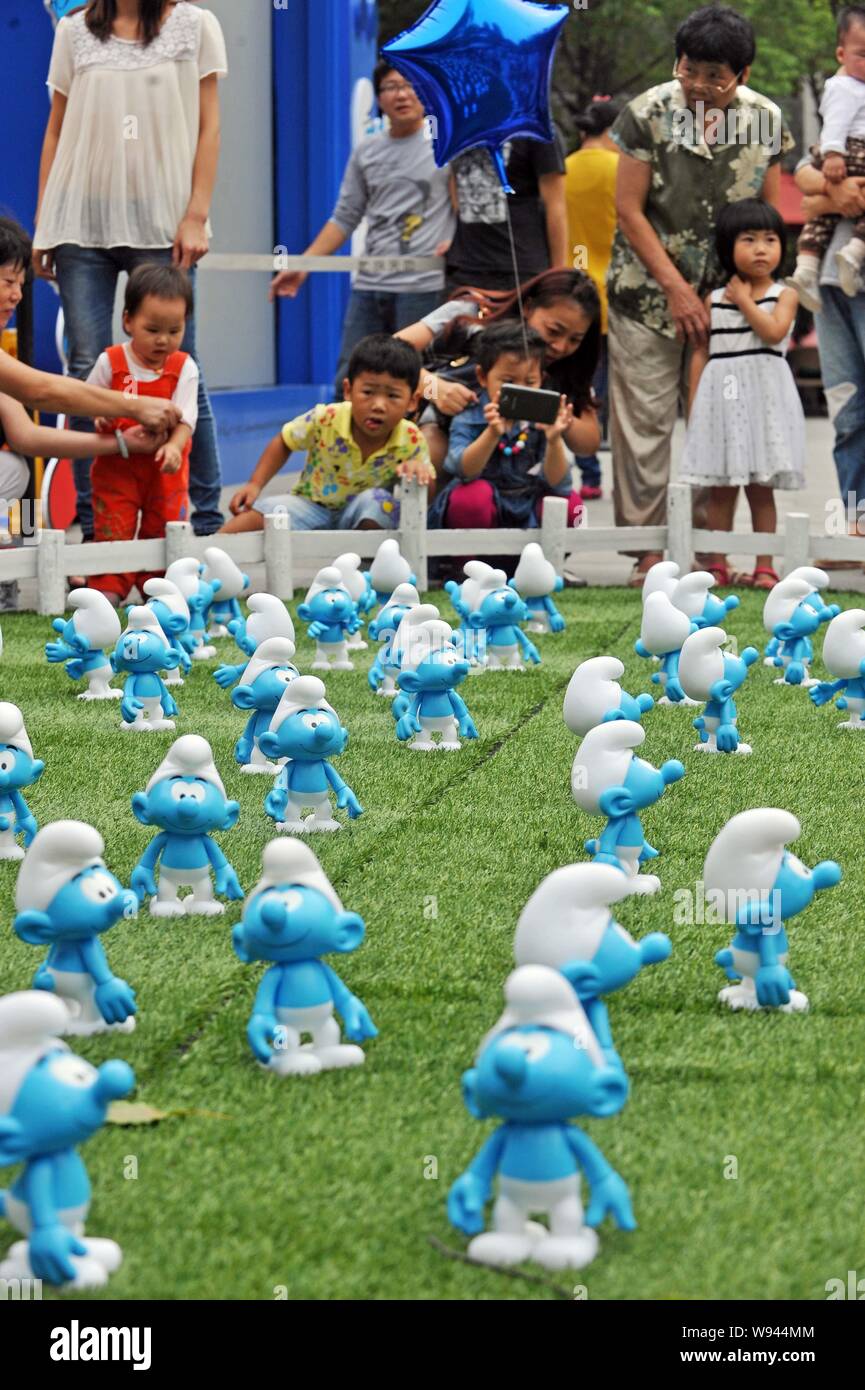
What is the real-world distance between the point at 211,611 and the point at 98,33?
2663mm

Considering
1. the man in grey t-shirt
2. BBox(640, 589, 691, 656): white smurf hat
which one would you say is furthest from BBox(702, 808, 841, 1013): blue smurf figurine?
the man in grey t-shirt

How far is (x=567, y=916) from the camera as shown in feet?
Answer: 9.38

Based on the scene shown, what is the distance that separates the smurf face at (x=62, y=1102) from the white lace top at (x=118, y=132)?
6312mm

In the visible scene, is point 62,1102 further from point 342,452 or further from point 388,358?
point 342,452

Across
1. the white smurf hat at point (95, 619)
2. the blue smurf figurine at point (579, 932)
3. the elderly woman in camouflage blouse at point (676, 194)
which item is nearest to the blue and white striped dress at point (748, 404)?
the elderly woman in camouflage blouse at point (676, 194)

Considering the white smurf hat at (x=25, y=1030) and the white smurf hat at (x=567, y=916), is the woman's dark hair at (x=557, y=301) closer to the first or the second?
the white smurf hat at (x=567, y=916)

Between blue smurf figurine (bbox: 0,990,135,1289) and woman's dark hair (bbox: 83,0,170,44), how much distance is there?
6574 mm

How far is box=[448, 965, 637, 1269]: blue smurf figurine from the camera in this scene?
255 centimetres

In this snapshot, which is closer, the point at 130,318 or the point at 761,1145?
the point at 761,1145

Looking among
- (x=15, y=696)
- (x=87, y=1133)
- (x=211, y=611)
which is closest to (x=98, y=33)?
(x=211, y=611)

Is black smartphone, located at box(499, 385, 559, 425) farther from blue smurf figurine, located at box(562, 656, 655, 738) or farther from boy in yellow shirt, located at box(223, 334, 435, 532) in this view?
blue smurf figurine, located at box(562, 656, 655, 738)

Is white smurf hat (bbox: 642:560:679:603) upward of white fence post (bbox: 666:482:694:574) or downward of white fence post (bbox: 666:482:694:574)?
downward

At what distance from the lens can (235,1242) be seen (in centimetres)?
264
